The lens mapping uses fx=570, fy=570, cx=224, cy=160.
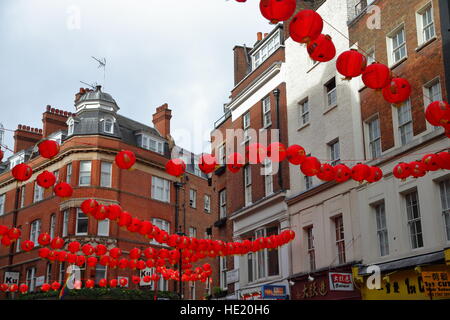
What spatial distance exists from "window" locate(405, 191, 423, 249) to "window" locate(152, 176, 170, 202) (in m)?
25.8

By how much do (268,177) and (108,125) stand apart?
55.1ft

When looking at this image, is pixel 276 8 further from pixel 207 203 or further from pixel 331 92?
pixel 207 203

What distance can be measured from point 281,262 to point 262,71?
10.1 m

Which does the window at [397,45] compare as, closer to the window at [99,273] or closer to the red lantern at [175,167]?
the red lantern at [175,167]

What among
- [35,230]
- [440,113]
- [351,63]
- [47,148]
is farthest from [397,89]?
[35,230]

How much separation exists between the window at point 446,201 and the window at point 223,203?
1621cm

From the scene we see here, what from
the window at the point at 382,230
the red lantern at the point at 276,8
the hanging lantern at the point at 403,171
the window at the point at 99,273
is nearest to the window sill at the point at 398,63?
the window at the point at 382,230

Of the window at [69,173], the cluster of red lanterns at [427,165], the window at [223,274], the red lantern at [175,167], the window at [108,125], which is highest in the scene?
the window at [108,125]

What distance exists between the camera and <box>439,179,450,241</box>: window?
54.8 ft

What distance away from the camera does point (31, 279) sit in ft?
131

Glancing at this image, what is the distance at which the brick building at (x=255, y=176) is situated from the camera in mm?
26125
